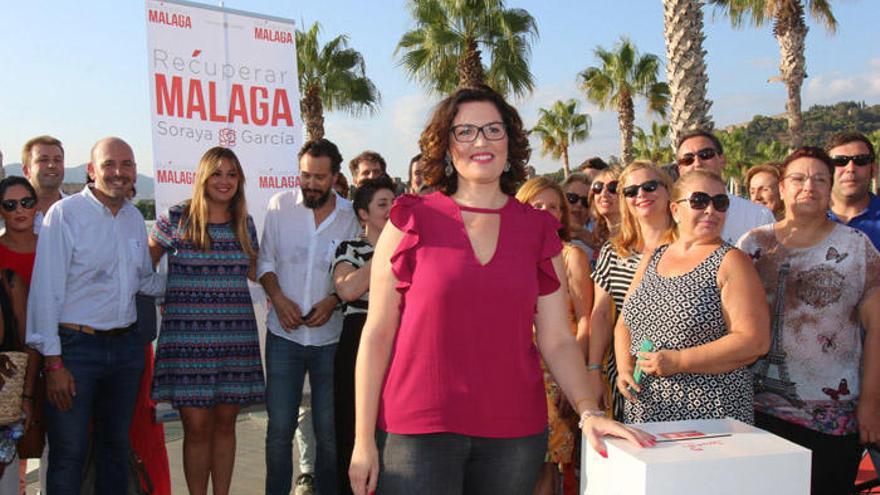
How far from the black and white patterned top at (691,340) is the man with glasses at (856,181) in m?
1.45

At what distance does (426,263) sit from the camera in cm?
203

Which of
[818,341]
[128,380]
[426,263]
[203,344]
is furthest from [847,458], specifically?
[128,380]

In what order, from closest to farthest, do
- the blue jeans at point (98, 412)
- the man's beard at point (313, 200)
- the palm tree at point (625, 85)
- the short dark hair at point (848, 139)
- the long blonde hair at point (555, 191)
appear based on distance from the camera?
the blue jeans at point (98, 412) → the short dark hair at point (848, 139) → the long blonde hair at point (555, 191) → the man's beard at point (313, 200) → the palm tree at point (625, 85)

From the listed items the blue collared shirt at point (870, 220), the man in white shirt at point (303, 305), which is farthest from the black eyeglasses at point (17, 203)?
the blue collared shirt at point (870, 220)

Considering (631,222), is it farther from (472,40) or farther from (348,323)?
(472,40)

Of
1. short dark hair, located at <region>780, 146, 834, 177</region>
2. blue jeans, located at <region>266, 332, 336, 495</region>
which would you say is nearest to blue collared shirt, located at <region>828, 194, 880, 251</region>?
short dark hair, located at <region>780, 146, 834, 177</region>

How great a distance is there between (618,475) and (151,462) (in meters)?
3.30

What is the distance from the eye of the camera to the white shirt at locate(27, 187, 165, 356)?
3492 mm

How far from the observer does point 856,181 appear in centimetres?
371

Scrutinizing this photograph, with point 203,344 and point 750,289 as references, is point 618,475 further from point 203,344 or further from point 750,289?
point 203,344

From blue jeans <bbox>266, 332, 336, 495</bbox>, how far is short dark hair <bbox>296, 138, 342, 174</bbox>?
1.09 metres

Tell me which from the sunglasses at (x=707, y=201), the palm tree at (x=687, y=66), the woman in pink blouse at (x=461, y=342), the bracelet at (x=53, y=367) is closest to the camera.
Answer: the woman in pink blouse at (x=461, y=342)

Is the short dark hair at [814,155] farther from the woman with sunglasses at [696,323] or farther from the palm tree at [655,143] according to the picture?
the palm tree at [655,143]

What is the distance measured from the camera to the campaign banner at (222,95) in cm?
515
